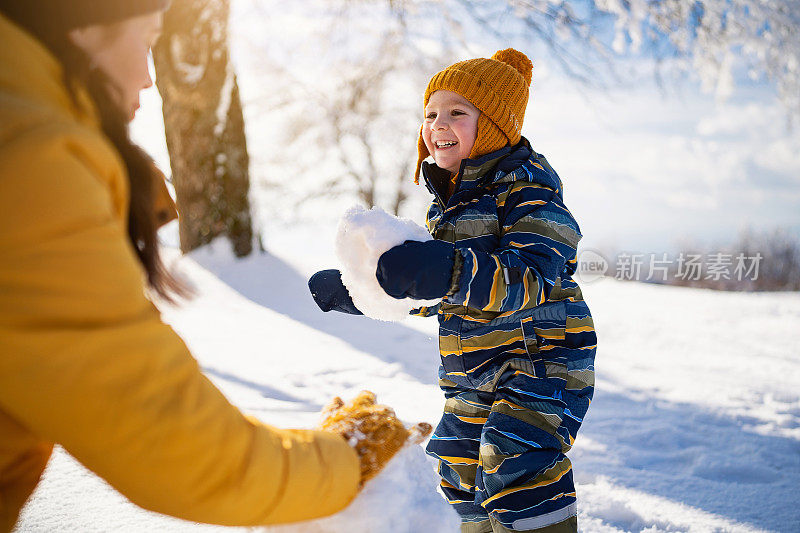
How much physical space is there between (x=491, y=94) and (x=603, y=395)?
7.60 feet

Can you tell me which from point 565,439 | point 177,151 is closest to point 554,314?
point 565,439

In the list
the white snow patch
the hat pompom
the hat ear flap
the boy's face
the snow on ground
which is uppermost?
the hat pompom

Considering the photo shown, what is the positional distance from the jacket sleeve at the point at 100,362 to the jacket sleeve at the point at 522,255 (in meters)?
0.66

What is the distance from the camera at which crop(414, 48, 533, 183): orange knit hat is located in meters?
1.80

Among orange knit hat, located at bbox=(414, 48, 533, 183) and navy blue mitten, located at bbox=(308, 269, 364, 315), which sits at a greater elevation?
orange knit hat, located at bbox=(414, 48, 533, 183)

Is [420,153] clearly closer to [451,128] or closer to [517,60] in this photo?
[451,128]

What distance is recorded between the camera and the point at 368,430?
1039mm

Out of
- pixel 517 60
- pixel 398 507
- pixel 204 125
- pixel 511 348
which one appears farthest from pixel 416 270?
pixel 204 125

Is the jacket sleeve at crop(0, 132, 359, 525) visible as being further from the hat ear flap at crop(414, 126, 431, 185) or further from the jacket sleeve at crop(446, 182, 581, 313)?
the hat ear flap at crop(414, 126, 431, 185)

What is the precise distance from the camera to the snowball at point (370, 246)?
4.10 ft

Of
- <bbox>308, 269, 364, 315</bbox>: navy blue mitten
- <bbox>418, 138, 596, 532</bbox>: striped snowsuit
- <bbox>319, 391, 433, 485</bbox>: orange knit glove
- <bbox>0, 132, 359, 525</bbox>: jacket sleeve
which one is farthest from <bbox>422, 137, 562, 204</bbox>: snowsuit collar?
<bbox>0, 132, 359, 525</bbox>: jacket sleeve

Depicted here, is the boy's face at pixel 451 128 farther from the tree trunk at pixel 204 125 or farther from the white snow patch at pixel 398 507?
the tree trunk at pixel 204 125

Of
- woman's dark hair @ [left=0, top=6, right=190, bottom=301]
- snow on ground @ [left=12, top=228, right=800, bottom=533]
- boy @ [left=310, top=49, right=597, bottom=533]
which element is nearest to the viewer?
woman's dark hair @ [left=0, top=6, right=190, bottom=301]

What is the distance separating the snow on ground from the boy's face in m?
0.98
